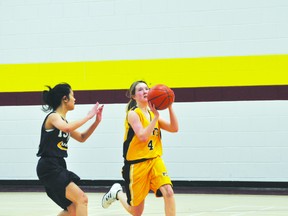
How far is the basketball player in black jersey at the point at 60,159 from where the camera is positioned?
6.43m

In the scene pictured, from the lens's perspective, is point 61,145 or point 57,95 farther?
point 57,95

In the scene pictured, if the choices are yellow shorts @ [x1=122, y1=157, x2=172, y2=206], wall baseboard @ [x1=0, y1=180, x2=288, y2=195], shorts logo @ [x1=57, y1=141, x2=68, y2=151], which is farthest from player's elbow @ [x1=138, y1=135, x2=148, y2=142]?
wall baseboard @ [x1=0, y1=180, x2=288, y2=195]

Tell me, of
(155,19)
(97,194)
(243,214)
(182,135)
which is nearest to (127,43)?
(155,19)

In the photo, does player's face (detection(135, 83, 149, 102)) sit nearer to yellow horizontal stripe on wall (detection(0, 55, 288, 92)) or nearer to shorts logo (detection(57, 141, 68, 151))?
shorts logo (detection(57, 141, 68, 151))

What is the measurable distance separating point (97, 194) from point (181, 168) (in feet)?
5.15

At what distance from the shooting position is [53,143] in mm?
6633

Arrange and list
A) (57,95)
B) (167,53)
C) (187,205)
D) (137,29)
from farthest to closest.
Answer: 1. (137,29)
2. (167,53)
3. (187,205)
4. (57,95)

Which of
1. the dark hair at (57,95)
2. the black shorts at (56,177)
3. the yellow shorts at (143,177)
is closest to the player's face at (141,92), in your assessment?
the yellow shorts at (143,177)

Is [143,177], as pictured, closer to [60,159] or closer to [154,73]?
[60,159]

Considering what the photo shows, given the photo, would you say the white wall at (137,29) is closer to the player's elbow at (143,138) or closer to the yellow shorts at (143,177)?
the yellow shorts at (143,177)

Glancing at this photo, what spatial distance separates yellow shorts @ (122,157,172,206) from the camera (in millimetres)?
6875

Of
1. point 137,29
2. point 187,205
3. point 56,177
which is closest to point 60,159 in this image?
point 56,177

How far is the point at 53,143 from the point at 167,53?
632 centimetres

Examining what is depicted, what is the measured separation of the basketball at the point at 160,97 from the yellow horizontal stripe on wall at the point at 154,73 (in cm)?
554
